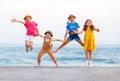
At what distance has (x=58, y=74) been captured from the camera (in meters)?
14.0

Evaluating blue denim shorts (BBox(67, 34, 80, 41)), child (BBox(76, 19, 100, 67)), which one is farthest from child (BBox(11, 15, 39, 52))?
child (BBox(76, 19, 100, 67))

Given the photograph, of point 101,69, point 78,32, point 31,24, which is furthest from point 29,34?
point 101,69

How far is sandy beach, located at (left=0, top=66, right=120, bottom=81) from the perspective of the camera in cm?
1309

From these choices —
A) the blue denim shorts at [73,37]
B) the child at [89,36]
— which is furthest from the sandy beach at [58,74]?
the blue denim shorts at [73,37]

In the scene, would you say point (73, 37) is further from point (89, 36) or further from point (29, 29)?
point (29, 29)

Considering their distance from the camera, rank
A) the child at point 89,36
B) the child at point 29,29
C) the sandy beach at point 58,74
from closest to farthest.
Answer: the sandy beach at point 58,74
the child at point 89,36
the child at point 29,29

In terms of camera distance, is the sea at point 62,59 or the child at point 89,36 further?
the sea at point 62,59

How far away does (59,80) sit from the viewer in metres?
12.7

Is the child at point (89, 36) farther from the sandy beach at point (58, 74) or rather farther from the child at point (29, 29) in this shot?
the child at point (29, 29)

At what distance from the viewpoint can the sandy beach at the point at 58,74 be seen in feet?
43.0

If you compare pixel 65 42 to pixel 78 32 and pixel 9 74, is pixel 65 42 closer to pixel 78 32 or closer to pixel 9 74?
pixel 78 32

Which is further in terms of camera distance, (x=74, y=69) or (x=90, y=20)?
(x=90, y=20)

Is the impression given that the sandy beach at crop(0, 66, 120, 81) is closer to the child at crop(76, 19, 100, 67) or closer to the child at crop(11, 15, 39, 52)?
the child at crop(76, 19, 100, 67)

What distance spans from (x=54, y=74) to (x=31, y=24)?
11.5 ft
